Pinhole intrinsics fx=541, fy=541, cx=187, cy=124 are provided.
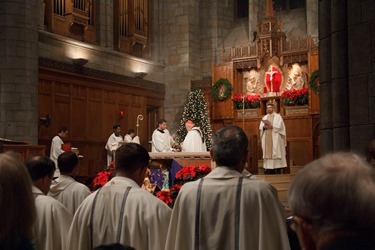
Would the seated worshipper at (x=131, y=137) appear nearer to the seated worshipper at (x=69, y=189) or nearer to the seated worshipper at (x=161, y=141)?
the seated worshipper at (x=161, y=141)

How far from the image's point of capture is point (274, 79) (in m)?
16.2

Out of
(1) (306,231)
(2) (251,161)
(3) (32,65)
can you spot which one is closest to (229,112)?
(2) (251,161)

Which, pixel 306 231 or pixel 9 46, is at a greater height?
pixel 9 46

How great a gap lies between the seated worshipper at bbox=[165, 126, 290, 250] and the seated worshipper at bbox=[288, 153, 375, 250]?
1.53m

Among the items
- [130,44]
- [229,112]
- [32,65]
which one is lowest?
[229,112]

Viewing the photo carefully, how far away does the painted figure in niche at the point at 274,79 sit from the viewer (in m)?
16.2

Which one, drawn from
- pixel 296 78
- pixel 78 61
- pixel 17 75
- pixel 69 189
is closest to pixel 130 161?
pixel 69 189

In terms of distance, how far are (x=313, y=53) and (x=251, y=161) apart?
366 centimetres

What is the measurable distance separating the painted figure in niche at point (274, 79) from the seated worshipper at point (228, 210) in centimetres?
1351

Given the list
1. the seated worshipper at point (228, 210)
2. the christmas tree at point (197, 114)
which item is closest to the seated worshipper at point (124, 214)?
the seated worshipper at point (228, 210)

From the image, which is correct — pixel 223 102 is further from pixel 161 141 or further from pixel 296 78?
pixel 161 141

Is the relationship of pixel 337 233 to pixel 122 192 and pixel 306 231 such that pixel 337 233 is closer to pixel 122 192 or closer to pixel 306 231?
pixel 306 231

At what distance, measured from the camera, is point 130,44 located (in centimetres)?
1777

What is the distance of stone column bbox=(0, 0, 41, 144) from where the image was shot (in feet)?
42.1
